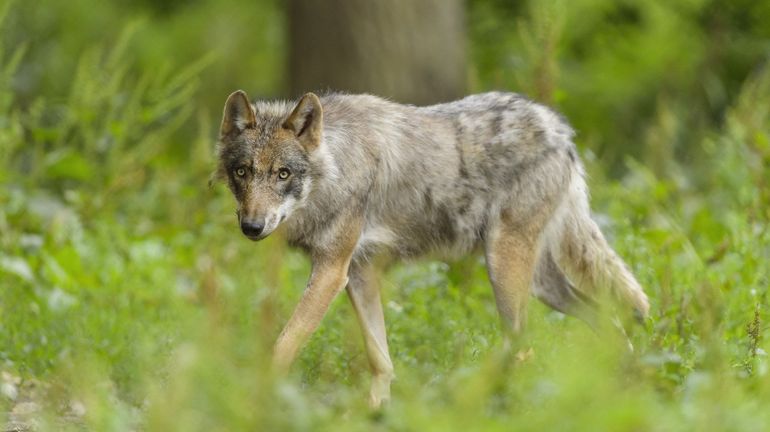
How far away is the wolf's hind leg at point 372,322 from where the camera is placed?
6.30 m

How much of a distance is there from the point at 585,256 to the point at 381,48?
4.26 meters

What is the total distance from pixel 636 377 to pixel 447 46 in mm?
7128

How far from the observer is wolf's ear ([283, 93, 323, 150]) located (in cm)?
591

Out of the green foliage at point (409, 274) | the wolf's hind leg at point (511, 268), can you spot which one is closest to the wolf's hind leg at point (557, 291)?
the green foliage at point (409, 274)

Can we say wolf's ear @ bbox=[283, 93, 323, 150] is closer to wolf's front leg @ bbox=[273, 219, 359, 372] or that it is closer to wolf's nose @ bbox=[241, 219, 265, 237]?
wolf's front leg @ bbox=[273, 219, 359, 372]

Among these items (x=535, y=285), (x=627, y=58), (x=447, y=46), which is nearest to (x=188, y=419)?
(x=535, y=285)

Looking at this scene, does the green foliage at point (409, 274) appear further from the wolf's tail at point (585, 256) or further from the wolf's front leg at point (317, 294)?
the wolf's tail at point (585, 256)

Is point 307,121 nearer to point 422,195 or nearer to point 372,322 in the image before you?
point 422,195

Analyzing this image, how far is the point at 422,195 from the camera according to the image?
649 centimetres

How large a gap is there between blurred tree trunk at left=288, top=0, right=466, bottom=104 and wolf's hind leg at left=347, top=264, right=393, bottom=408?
4.05 meters

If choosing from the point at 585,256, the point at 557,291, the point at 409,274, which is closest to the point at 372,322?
the point at 557,291

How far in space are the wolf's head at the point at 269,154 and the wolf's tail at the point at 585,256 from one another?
147 centimetres

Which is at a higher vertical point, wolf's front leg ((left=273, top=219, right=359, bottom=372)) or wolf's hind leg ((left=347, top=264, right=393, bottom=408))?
wolf's front leg ((left=273, top=219, right=359, bottom=372))

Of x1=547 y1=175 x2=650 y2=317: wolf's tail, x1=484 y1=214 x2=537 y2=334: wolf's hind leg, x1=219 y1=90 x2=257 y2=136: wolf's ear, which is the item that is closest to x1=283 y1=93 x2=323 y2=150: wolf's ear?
x1=219 y1=90 x2=257 y2=136: wolf's ear
